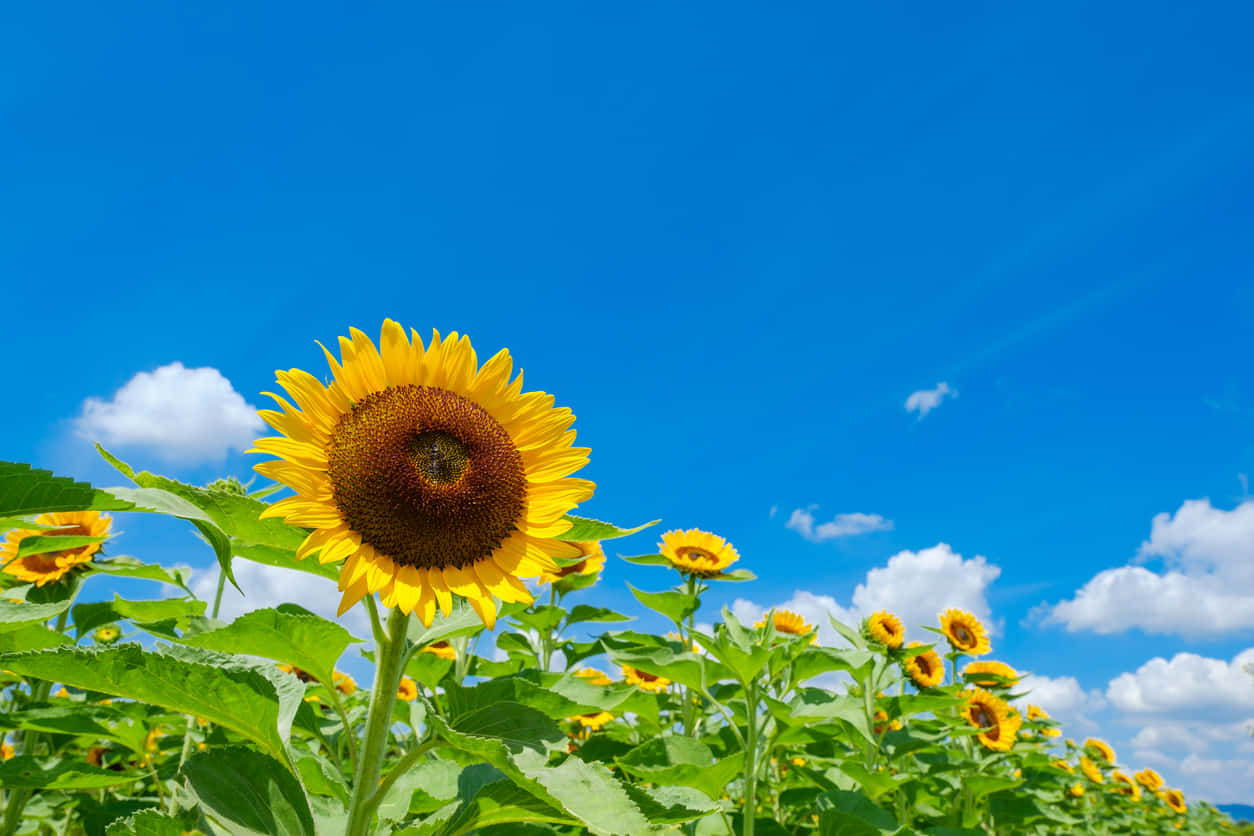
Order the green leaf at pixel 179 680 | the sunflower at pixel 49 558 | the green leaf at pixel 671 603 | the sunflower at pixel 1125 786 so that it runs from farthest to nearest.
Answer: the sunflower at pixel 1125 786 → the green leaf at pixel 671 603 → the sunflower at pixel 49 558 → the green leaf at pixel 179 680

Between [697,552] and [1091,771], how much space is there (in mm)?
8733

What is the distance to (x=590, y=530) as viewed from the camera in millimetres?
2088

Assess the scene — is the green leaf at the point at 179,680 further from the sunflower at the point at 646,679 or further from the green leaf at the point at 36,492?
the sunflower at the point at 646,679

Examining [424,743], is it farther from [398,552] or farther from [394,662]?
[398,552]

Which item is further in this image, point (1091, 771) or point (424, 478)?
point (1091, 771)

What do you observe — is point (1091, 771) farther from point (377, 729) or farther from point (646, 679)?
point (377, 729)

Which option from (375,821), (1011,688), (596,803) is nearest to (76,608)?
(375,821)

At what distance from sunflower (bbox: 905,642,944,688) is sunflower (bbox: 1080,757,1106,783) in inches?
258

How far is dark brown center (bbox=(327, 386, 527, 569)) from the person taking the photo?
2008 mm

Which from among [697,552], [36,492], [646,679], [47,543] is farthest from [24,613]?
[646,679]

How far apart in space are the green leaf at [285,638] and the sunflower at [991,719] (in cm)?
550

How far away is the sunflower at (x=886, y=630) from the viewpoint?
200 inches

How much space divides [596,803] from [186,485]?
1062 mm

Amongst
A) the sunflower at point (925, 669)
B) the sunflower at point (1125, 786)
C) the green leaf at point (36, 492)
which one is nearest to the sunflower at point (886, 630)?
the sunflower at point (925, 669)
